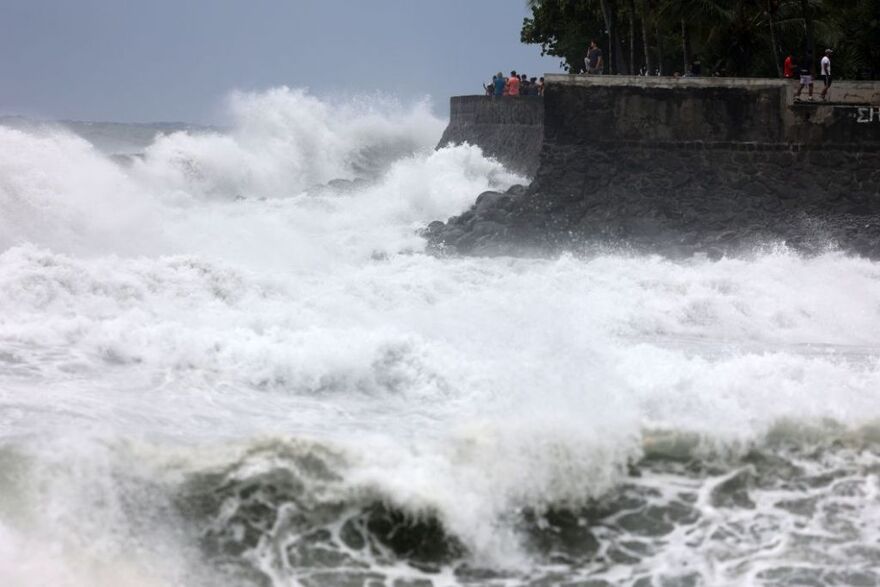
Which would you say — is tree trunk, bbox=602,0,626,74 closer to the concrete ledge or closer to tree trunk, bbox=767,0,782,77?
tree trunk, bbox=767,0,782,77

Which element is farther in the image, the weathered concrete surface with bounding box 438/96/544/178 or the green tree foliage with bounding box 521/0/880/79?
the weathered concrete surface with bounding box 438/96/544/178

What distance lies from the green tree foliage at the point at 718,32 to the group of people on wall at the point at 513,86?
1.47 m

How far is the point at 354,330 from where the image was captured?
8758 millimetres

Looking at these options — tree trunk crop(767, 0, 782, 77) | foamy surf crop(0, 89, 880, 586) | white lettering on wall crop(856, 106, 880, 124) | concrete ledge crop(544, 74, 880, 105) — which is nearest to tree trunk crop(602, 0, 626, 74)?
tree trunk crop(767, 0, 782, 77)

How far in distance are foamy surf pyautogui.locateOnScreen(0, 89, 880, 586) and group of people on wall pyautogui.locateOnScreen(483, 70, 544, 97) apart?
8825mm

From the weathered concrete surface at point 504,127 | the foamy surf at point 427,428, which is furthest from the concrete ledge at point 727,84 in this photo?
the foamy surf at point 427,428

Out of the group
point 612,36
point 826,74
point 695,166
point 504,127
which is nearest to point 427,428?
point 695,166

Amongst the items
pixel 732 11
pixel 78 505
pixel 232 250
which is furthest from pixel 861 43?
pixel 78 505

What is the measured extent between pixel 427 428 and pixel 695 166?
907cm

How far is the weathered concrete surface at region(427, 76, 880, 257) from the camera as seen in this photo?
14.8m

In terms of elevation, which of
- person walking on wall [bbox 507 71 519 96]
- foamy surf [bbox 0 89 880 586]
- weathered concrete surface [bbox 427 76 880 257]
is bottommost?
foamy surf [bbox 0 89 880 586]

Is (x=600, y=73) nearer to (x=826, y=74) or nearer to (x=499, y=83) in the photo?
(x=499, y=83)

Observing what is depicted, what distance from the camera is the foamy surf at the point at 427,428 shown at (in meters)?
5.51

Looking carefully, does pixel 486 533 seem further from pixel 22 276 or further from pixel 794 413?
pixel 22 276
